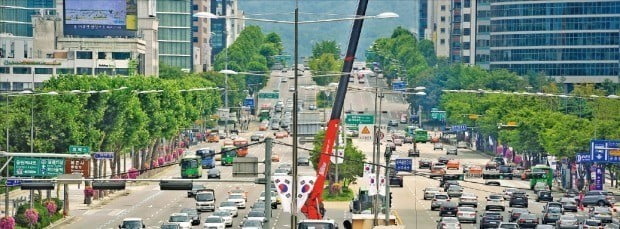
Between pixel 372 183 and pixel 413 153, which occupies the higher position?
pixel 372 183

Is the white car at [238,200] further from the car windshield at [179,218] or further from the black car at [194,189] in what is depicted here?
the car windshield at [179,218]

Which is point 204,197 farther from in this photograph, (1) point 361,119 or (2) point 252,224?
(2) point 252,224

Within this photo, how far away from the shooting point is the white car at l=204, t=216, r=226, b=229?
109250 millimetres

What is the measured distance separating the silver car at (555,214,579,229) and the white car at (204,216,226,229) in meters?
18.5

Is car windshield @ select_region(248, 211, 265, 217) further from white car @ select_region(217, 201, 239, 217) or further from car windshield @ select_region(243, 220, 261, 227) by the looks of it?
car windshield @ select_region(243, 220, 261, 227)

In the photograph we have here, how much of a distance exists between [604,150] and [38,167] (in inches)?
1630

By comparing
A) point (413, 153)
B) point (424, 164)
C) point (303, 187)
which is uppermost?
point (303, 187)

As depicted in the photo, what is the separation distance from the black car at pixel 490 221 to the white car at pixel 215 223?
47.4 ft

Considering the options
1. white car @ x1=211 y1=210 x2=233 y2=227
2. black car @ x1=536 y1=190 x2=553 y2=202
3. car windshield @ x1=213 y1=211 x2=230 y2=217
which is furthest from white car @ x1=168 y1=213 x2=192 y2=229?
black car @ x1=536 y1=190 x2=553 y2=202

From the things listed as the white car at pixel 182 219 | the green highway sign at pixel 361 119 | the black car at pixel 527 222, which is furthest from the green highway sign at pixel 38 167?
the green highway sign at pixel 361 119

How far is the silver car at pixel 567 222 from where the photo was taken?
356 feet

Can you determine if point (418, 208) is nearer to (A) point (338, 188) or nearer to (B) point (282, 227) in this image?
(A) point (338, 188)

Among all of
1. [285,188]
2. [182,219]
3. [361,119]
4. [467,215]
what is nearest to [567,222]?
[467,215]

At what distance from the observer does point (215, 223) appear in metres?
110
